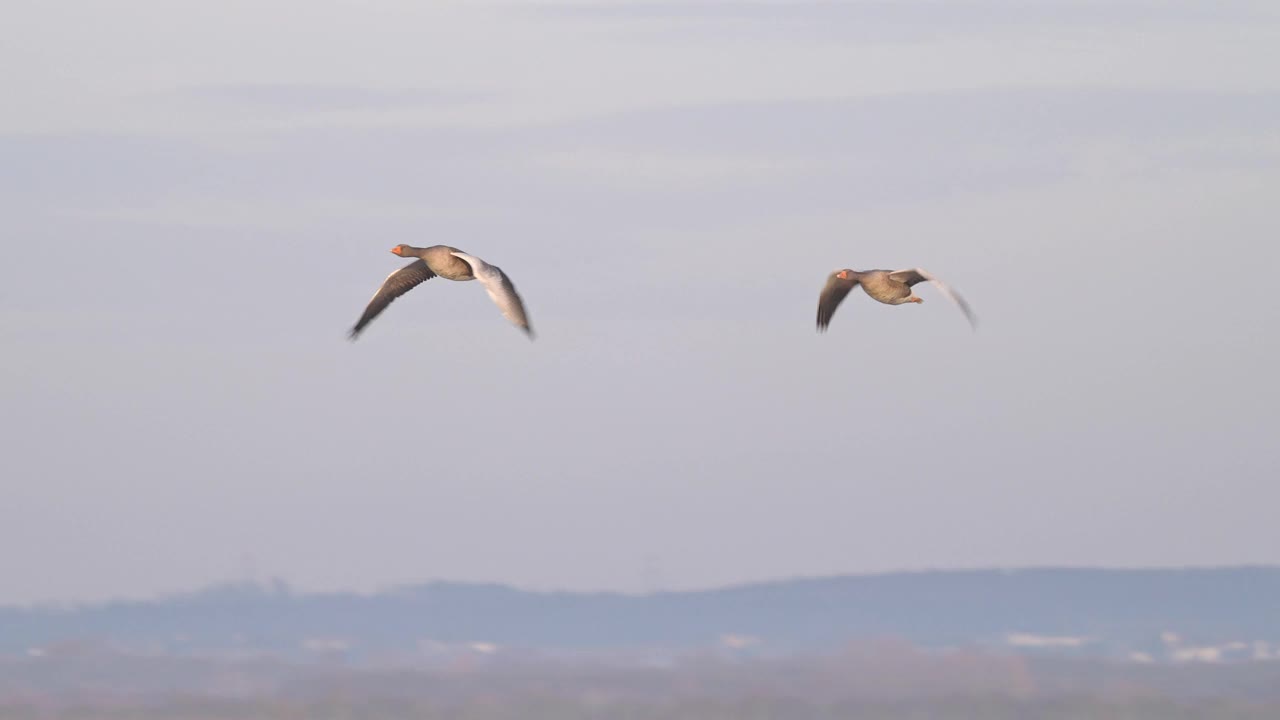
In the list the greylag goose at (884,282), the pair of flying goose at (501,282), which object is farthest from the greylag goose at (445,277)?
the greylag goose at (884,282)

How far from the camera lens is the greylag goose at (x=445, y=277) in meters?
54.2

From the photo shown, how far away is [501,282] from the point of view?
55.2 meters

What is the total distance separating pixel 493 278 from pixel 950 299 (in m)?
14.1

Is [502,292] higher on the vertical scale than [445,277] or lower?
lower

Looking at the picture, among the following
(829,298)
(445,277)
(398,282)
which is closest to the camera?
(445,277)

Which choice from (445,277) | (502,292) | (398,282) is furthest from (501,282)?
(398,282)

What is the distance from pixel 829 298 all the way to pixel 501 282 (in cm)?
1910

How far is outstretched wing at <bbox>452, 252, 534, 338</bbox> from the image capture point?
176 feet

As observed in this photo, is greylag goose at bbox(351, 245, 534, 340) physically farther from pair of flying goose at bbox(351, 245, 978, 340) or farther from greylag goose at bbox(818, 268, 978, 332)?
greylag goose at bbox(818, 268, 978, 332)

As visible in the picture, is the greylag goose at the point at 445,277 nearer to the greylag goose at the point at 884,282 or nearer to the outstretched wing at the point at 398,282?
the outstretched wing at the point at 398,282

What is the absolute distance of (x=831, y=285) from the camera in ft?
232

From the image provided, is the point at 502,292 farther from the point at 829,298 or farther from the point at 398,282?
the point at 829,298

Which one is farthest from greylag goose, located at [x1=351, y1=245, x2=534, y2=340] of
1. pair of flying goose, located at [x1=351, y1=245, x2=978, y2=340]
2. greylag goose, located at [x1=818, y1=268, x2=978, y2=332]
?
greylag goose, located at [x1=818, y1=268, x2=978, y2=332]

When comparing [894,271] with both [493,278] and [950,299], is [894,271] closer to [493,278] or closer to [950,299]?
[950,299]
